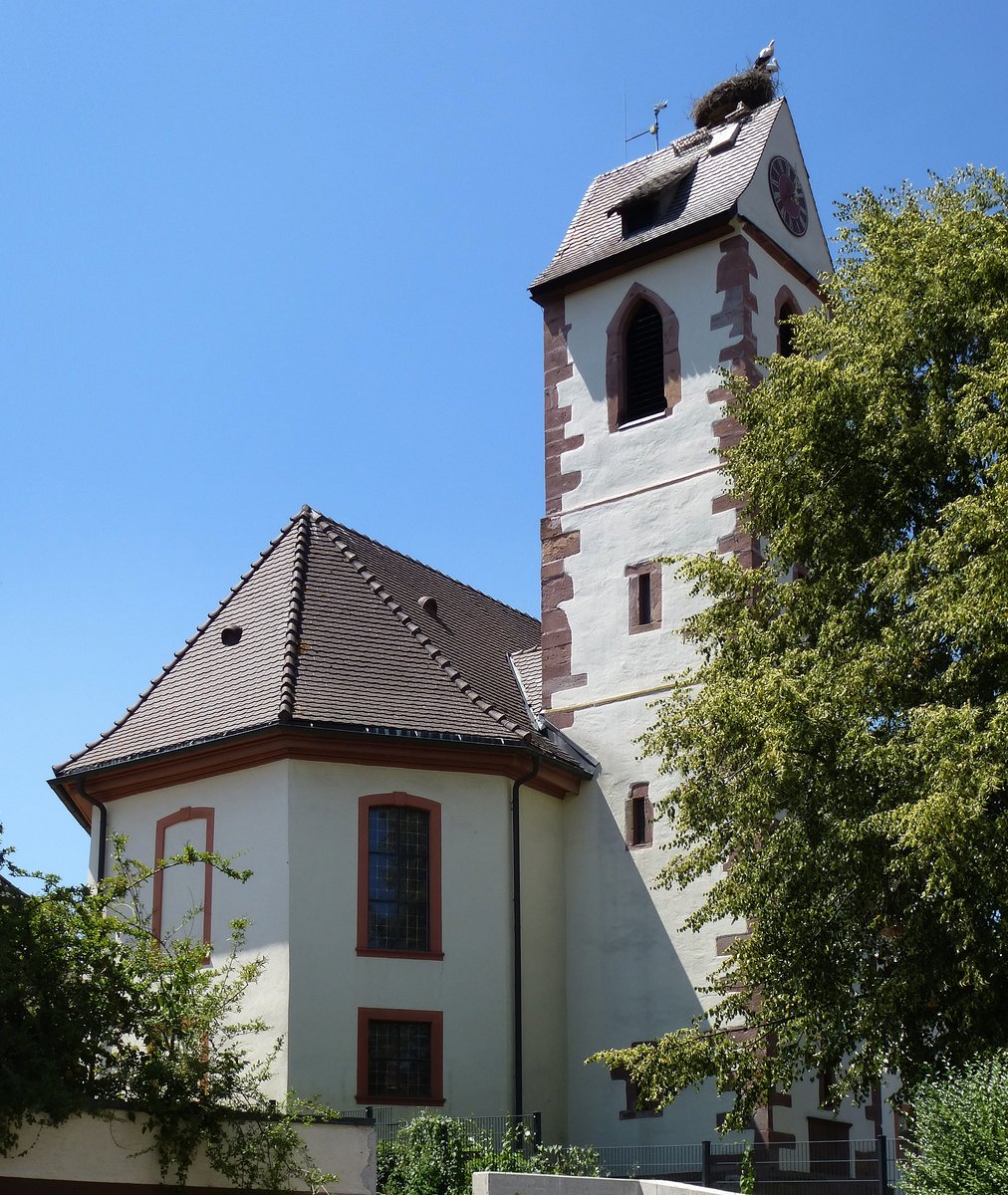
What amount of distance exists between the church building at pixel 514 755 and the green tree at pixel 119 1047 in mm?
5629

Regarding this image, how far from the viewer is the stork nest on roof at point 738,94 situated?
29.3 meters

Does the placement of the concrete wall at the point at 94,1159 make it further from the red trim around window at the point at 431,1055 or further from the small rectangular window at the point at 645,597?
the small rectangular window at the point at 645,597

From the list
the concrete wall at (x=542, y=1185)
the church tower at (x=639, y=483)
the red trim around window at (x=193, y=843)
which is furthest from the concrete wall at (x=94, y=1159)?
the church tower at (x=639, y=483)

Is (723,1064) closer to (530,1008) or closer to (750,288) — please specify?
(530,1008)

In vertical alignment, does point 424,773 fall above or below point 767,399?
below

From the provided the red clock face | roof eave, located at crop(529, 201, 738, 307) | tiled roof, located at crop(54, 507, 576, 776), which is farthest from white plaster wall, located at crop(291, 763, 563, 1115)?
the red clock face

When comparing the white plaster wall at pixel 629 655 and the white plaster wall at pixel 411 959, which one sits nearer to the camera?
the white plaster wall at pixel 411 959

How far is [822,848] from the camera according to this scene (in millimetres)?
15992

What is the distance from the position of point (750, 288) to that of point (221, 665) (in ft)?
30.4

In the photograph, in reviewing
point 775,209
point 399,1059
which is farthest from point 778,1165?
point 775,209

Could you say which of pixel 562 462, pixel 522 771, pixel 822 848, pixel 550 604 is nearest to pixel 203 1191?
pixel 822 848

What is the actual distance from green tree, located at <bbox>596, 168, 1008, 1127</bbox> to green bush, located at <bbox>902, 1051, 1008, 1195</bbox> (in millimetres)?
1409

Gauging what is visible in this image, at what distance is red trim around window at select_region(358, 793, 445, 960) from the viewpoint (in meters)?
21.7

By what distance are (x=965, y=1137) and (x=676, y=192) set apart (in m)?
17.3
